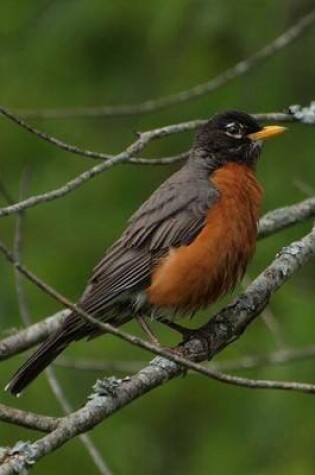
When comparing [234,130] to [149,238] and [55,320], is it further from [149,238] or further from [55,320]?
[55,320]

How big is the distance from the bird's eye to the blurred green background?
36 centimetres

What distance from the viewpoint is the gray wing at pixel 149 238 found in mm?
5633

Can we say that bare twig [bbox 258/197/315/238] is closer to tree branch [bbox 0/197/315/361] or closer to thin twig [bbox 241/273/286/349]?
tree branch [bbox 0/197/315/361]

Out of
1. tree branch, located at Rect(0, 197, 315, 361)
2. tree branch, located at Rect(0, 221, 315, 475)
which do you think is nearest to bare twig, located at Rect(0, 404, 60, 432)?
tree branch, located at Rect(0, 221, 315, 475)

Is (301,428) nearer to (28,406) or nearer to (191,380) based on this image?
(191,380)

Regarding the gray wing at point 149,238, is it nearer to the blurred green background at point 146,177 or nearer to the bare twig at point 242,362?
the bare twig at point 242,362

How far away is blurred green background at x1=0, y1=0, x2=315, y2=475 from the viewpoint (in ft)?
22.7

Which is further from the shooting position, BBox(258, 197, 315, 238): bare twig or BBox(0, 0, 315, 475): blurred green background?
BBox(0, 0, 315, 475): blurred green background

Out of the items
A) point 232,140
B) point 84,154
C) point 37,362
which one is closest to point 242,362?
point 232,140

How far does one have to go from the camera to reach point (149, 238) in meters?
5.80

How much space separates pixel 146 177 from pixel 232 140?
1.63m

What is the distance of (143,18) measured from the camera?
7.77 meters

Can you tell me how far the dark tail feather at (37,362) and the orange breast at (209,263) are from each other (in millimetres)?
536

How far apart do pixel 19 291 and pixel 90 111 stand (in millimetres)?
1449
